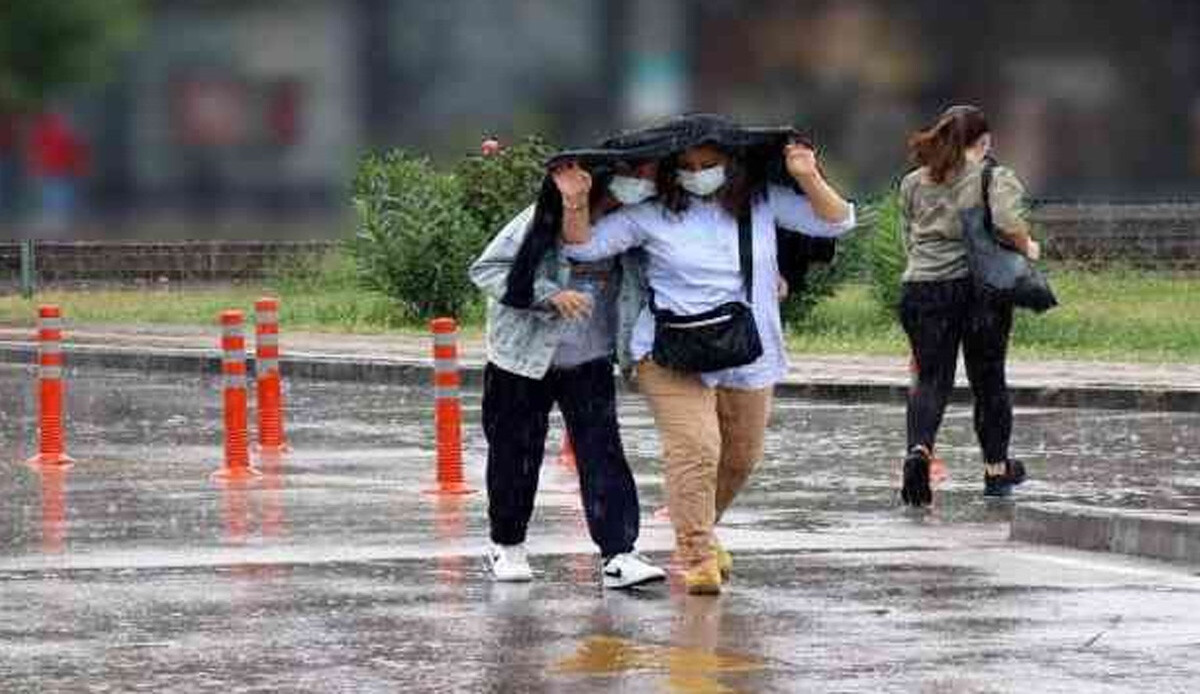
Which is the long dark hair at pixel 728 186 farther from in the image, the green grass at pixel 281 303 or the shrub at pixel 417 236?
the shrub at pixel 417 236

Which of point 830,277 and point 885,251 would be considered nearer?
point 885,251

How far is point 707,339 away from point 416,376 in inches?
577

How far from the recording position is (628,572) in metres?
13.2

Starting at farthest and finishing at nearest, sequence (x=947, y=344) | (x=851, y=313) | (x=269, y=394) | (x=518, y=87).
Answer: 1. (x=518, y=87)
2. (x=851, y=313)
3. (x=269, y=394)
4. (x=947, y=344)

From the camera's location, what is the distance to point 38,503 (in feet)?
56.0

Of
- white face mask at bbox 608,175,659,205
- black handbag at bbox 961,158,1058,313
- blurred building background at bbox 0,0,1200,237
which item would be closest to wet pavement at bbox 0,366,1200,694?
black handbag at bbox 961,158,1058,313

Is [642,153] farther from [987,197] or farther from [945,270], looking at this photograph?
[945,270]

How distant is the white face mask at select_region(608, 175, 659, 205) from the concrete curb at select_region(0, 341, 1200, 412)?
11.0 meters

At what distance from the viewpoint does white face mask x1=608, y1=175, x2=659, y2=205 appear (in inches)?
512

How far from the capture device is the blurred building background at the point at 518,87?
35625 mm

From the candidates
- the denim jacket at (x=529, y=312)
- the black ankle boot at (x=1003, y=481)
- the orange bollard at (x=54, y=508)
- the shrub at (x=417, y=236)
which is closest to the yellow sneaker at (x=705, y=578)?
the denim jacket at (x=529, y=312)

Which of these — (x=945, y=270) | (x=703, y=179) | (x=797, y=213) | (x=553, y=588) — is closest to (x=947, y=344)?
(x=945, y=270)

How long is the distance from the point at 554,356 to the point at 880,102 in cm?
2496

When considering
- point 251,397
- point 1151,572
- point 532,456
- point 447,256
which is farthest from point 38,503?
point 447,256
